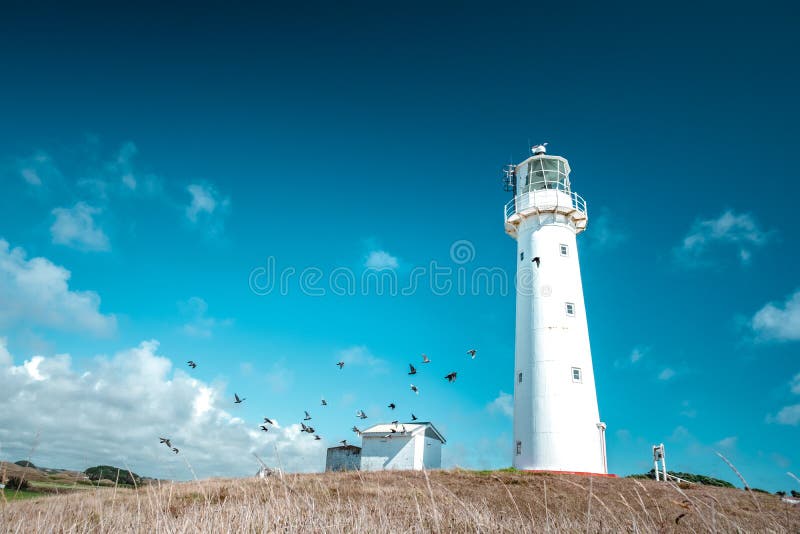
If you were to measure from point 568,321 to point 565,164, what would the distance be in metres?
11.3

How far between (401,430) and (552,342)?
40.4ft

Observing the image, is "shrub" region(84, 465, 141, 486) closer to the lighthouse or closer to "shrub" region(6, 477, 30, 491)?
"shrub" region(6, 477, 30, 491)

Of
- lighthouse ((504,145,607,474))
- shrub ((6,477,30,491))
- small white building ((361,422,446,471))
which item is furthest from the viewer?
small white building ((361,422,446,471))

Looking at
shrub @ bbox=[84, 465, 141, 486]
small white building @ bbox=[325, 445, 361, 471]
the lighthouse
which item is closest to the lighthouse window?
the lighthouse

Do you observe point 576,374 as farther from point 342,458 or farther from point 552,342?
point 342,458

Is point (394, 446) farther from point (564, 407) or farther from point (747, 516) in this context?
point (747, 516)

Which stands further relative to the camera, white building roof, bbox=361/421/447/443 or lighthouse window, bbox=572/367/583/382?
white building roof, bbox=361/421/447/443

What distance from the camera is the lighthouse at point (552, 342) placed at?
25203mm

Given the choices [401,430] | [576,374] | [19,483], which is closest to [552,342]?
[576,374]

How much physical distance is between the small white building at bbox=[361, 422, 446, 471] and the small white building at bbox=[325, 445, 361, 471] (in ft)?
4.66

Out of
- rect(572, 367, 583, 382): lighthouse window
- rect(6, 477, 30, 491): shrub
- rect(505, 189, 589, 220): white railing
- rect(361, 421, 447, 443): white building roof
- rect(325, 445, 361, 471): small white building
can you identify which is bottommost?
rect(6, 477, 30, 491): shrub

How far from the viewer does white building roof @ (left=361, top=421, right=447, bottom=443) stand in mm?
33656

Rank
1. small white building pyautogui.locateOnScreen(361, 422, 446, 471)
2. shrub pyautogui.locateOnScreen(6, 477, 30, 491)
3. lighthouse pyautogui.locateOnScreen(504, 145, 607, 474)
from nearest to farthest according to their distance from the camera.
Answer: shrub pyautogui.locateOnScreen(6, 477, 30, 491), lighthouse pyautogui.locateOnScreen(504, 145, 607, 474), small white building pyautogui.locateOnScreen(361, 422, 446, 471)

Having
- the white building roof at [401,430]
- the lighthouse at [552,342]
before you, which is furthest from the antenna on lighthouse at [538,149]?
the white building roof at [401,430]
